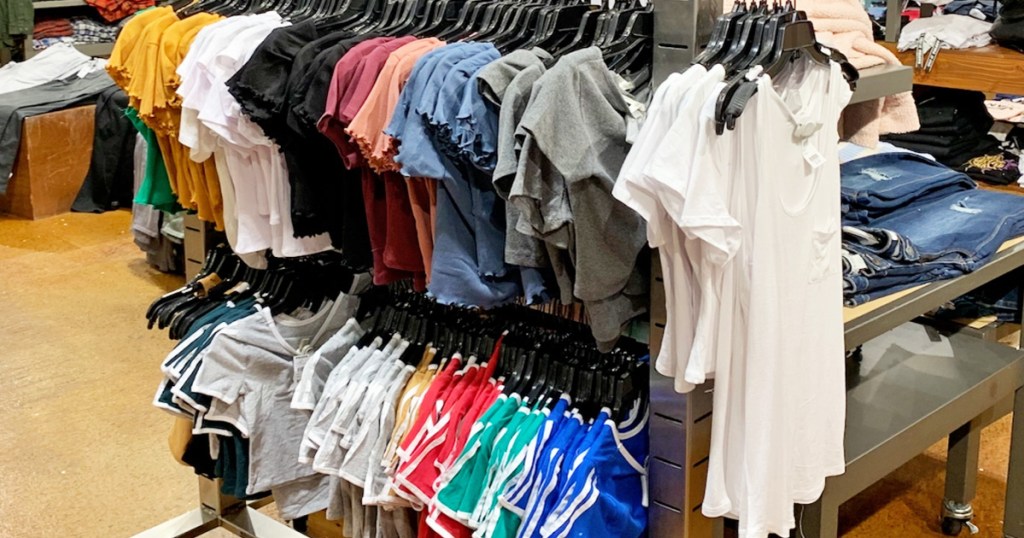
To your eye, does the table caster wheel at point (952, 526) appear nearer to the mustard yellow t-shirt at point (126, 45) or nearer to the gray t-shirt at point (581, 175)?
the gray t-shirt at point (581, 175)

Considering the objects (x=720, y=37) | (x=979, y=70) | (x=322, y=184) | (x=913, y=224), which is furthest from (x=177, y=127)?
(x=979, y=70)

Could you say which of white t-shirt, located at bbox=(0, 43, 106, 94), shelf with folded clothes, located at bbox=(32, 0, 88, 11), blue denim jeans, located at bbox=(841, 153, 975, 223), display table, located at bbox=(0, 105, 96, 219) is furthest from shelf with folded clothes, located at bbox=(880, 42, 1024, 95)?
shelf with folded clothes, located at bbox=(32, 0, 88, 11)

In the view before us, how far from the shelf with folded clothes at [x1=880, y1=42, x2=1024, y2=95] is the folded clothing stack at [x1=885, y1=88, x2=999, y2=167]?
1.09ft

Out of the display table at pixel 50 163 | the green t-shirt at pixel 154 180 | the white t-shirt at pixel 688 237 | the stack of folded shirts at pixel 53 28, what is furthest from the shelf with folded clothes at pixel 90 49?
the white t-shirt at pixel 688 237

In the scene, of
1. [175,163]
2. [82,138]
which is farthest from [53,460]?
[82,138]

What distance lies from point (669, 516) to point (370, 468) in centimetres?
59

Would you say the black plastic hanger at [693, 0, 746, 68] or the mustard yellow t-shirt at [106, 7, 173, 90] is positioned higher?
the black plastic hanger at [693, 0, 746, 68]

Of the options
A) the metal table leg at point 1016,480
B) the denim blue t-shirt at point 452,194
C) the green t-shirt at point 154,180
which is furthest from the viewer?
the metal table leg at point 1016,480

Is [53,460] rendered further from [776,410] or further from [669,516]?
[776,410]

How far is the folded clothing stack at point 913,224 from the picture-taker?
6.95 feet

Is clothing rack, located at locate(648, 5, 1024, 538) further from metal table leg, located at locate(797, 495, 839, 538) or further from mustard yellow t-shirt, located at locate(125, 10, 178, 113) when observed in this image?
mustard yellow t-shirt, located at locate(125, 10, 178, 113)

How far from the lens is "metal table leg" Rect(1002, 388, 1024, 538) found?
254 centimetres

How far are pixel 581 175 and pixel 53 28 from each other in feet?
20.4

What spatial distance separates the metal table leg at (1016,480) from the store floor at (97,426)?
149 mm
